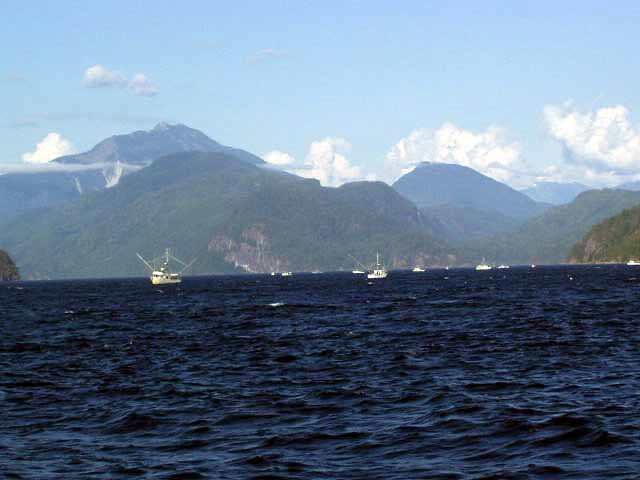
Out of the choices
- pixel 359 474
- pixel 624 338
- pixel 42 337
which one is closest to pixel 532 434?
pixel 359 474

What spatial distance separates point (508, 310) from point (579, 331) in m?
40.9

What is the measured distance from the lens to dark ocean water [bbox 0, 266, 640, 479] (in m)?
34.7

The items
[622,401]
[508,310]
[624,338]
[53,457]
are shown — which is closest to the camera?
[53,457]

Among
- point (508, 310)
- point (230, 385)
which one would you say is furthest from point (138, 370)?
point (508, 310)

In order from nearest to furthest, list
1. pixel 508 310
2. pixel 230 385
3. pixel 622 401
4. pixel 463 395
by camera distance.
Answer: pixel 622 401 < pixel 463 395 < pixel 230 385 < pixel 508 310

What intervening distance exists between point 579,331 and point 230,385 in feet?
140

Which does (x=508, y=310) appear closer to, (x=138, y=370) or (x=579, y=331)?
(x=579, y=331)

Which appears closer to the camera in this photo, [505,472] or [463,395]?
[505,472]

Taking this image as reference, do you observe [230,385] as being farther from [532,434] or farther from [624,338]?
[624,338]

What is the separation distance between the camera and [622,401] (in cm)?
4525

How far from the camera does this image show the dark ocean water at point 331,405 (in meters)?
34.7

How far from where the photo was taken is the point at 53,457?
36.8m

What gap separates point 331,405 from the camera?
155 feet

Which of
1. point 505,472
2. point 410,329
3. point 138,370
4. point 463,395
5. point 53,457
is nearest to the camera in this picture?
point 505,472
